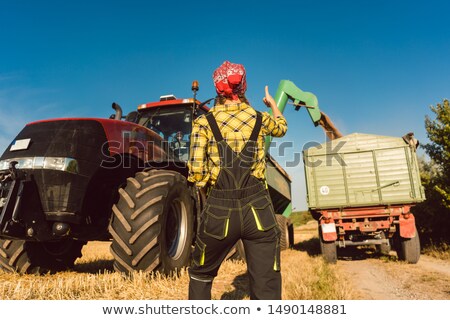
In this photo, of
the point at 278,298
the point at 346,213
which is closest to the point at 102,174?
the point at 278,298

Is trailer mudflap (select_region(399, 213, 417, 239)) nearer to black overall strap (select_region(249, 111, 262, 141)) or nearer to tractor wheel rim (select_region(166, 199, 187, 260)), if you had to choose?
tractor wheel rim (select_region(166, 199, 187, 260))

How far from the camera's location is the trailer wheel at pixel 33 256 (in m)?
4.81

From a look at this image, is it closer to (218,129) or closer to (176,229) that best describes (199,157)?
(218,129)

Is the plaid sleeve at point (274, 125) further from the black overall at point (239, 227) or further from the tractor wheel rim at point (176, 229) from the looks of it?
the tractor wheel rim at point (176, 229)

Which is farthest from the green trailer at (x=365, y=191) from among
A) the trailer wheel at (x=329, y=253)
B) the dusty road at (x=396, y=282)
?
the dusty road at (x=396, y=282)

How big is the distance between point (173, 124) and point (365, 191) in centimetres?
545

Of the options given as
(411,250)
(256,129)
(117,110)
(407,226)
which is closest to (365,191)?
(407,226)

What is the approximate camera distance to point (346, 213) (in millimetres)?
8672

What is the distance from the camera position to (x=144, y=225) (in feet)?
12.5

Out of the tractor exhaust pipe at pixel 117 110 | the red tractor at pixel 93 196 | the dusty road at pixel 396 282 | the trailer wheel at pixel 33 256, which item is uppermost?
the tractor exhaust pipe at pixel 117 110

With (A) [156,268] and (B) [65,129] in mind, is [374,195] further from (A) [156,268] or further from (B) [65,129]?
(B) [65,129]

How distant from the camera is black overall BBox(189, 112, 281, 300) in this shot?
2104mm

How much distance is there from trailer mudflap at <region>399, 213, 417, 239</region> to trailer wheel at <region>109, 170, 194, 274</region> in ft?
19.2

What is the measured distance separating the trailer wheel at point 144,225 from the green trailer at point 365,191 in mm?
5241
